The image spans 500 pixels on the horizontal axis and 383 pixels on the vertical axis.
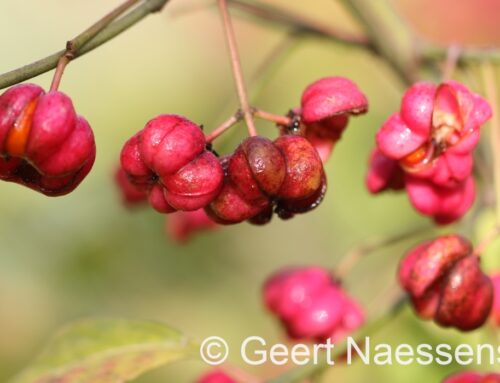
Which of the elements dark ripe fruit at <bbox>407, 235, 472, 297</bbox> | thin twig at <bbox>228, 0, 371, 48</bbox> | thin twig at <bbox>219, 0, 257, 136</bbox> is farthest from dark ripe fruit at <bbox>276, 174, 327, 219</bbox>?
thin twig at <bbox>228, 0, 371, 48</bbox>

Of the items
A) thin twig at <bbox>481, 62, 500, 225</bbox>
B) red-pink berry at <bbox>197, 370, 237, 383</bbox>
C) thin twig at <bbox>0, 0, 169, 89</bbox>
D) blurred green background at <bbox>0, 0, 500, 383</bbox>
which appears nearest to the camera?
thin twig at <bbox>0, 0, 169, 89</bbox>

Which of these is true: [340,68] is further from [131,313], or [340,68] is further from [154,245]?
[131,313]

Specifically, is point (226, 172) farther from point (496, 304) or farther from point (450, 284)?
point (496, 304)

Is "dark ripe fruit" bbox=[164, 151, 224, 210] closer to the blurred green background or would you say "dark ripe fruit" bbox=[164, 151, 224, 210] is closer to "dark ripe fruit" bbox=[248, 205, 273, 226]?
"dark ripe fruit" bbox=[248, 205, 273, 226]

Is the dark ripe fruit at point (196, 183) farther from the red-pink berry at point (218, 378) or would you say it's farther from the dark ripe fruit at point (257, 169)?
the red-pink berry at point (218, 378)

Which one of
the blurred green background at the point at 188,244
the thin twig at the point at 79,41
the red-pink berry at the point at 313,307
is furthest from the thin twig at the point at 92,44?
the blurred green background at the point at 188,244
